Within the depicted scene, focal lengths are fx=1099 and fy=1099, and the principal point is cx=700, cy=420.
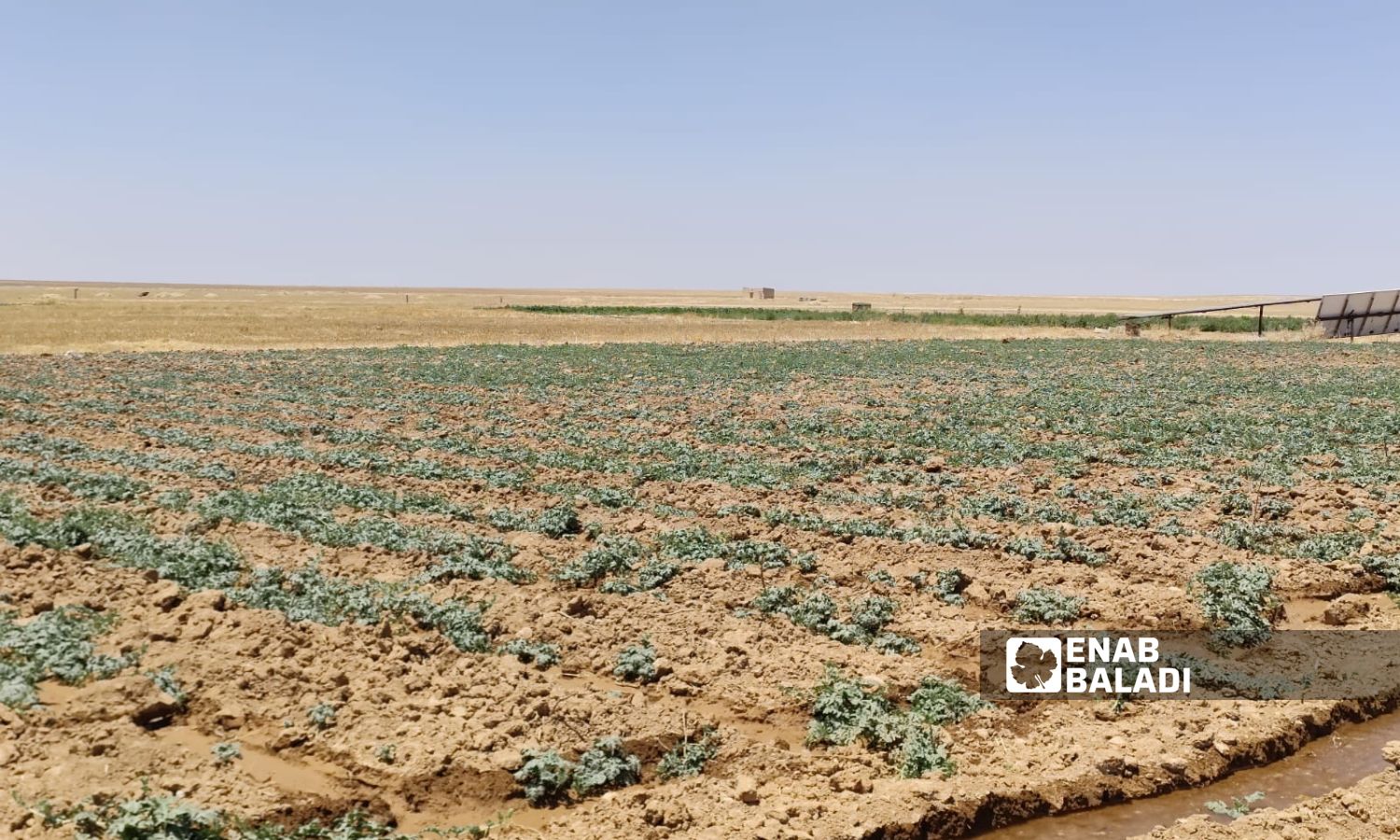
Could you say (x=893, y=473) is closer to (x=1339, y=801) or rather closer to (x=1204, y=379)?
(x=1339, y=801)

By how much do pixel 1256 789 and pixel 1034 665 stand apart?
1845mm

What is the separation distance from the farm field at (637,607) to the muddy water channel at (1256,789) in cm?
11

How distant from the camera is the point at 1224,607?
30.2 feet

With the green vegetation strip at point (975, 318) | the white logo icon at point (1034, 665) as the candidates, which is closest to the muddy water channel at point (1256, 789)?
the white logo icon at point (1034, 665)

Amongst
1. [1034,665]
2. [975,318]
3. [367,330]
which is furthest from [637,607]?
[975,318]

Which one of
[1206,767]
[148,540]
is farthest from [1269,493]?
[148,540]

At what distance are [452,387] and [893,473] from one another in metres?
14.1

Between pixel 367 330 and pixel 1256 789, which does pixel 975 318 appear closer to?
pixel 367 330

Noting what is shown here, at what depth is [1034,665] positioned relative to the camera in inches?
323

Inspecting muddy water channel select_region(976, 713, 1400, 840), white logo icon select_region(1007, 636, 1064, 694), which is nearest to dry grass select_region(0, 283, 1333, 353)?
white logo icon select_region(1007, 636, 1064, 694)

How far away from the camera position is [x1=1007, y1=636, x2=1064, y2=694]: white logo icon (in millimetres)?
7836

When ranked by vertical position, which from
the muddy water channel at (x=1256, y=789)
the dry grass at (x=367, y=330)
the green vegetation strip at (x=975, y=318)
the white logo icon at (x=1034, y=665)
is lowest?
the muddy water channel at (x=1256, y=789)

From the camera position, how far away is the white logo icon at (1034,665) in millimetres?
7836

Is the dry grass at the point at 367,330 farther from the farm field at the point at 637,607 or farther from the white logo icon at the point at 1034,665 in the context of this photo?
the white logo icon at the point at 1034,665
